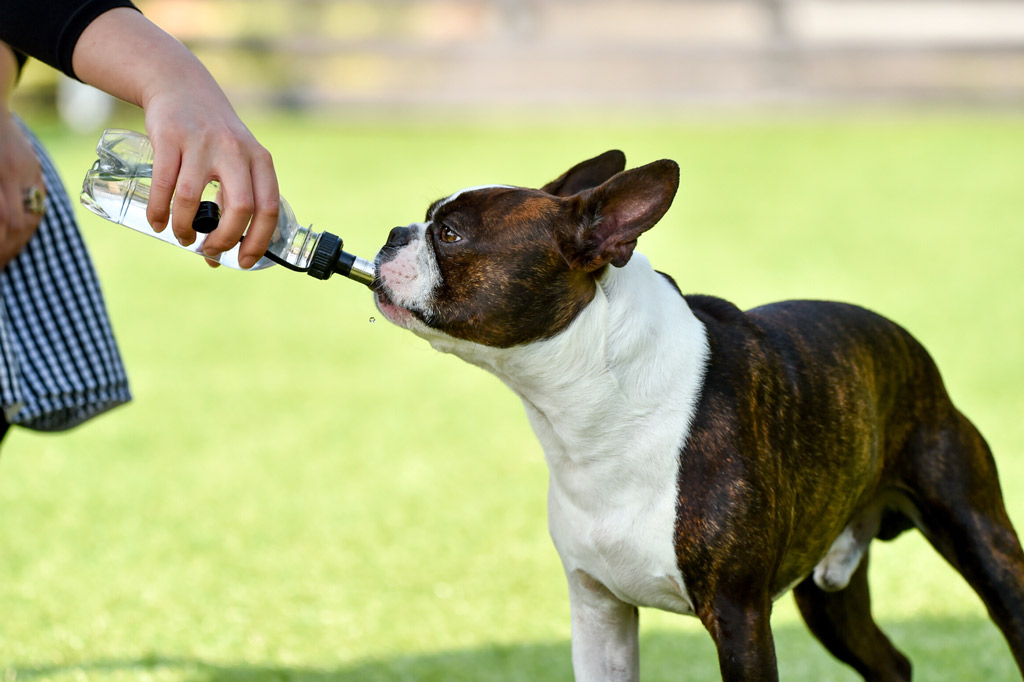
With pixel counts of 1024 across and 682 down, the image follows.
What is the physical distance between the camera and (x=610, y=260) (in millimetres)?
1865

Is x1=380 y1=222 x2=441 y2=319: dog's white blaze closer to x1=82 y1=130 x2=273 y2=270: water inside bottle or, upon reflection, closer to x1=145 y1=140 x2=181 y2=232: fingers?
x1=82 y1=130 x2=273 y2=270: water inside bottle

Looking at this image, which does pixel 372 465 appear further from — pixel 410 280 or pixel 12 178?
pixel 410 280

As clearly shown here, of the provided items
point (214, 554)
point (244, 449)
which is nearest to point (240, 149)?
point (214, 554)

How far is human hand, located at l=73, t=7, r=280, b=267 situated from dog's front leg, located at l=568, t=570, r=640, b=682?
0.89 meters

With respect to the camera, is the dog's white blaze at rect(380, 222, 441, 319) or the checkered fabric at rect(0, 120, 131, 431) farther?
the checkered fabric at rect(0, 120, 131, 431)

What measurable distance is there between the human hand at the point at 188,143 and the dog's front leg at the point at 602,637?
2.92ft

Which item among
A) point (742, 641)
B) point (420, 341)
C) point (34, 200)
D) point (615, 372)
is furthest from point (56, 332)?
point (420, 341)

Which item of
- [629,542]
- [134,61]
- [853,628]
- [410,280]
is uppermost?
[134,61]

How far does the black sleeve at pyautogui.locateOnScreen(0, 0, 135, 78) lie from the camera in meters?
1.79

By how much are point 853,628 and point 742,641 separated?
32.7 inches

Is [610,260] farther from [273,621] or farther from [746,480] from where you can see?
[273,621]

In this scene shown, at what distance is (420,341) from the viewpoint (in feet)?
20.2

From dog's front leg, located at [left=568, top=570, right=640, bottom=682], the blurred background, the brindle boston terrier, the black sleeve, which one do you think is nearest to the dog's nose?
the brindle boston terrier

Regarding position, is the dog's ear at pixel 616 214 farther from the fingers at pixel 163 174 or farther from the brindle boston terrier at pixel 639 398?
the fingers at pixel 163 174
